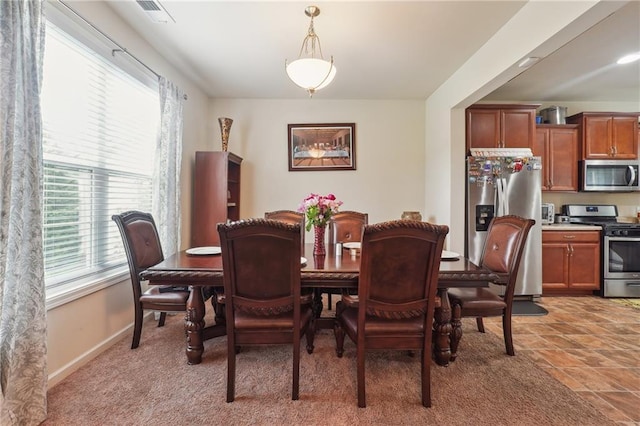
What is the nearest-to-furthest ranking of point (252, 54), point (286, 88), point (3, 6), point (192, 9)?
1. point (3, 6)
2. point (192, 9)
3. point (252, 54)
4. point (286, 88)

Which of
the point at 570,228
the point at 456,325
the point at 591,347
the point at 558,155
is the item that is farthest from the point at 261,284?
the point at 558,155

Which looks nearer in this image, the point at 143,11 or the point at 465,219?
the point at 143,11

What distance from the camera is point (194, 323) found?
6.58 ft

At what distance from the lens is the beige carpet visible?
1.55m

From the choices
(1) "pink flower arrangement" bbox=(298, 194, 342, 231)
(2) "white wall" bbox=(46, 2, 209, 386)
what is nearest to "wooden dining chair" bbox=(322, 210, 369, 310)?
(1) "pink flower arrangement" bbox=(298, 194, 342, 231)

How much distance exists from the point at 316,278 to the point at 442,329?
3.03 feet

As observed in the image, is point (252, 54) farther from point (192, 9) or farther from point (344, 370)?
point (344, 370)

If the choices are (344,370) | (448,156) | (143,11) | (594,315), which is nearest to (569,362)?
(594,315)

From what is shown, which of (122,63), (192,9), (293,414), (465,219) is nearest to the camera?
(293,414)

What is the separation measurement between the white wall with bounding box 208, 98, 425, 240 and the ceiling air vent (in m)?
1.85

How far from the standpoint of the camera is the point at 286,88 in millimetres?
3830

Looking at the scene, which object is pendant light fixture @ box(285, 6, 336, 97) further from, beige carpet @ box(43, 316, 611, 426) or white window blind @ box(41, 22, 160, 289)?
beige carpet @ box(43, 316, 611, 426)

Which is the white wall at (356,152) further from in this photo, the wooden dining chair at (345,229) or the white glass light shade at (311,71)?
the white glass light shade at (311,71)

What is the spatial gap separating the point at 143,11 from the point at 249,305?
2.39m
